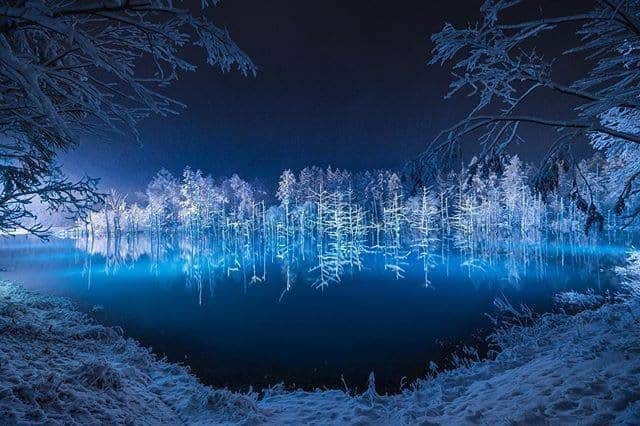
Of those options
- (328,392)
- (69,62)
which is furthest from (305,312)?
(69,62)

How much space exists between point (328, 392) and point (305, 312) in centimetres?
1037

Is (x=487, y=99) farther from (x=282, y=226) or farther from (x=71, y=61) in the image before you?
(x=282, y=226)

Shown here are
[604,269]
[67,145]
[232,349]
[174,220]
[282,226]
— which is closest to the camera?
[67,145]

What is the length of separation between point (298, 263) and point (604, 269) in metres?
28.7

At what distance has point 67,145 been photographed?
6836mm

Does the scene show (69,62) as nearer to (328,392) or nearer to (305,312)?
(328,392)

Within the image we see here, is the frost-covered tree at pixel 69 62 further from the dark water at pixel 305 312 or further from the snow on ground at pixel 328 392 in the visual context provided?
the dark water at pixel 305 312

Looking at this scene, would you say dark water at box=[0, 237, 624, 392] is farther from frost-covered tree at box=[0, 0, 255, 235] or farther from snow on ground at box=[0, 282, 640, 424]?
frost-covered tree at box=[0, 0, 255, 235]

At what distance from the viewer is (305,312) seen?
19797 millimetres

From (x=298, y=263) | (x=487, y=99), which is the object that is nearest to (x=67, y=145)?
(x=487, y=99)

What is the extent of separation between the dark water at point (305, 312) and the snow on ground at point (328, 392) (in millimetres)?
2533

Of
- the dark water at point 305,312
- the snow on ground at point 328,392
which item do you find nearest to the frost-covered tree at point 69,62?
the snow on ground at point 328,392

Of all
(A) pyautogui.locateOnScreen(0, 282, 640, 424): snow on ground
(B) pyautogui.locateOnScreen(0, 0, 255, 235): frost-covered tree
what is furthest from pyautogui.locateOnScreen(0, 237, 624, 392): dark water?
(B) pyautogui.locateOnScreen(0, 0, 255, 235): frost-covered tree

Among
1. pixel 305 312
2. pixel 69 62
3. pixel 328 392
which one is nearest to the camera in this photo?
pixel 69 62
